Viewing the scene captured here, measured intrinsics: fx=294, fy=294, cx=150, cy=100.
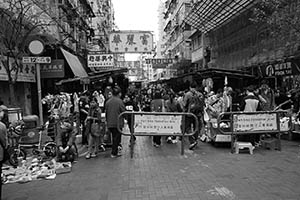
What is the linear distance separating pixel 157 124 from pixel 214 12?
15375 millimetres

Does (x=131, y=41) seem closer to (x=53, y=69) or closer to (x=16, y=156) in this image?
(x=53, y=69)

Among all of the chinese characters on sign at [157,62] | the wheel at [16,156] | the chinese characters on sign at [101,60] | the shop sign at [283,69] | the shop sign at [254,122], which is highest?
the chinese characters on sign at [157,62]

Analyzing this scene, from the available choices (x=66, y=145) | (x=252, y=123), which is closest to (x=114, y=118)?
(x=66, y=145)

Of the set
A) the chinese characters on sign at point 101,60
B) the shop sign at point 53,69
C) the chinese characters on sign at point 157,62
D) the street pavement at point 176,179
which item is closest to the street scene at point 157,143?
the street pavement at point 176,179

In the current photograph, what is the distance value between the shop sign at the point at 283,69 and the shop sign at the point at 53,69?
11213mm

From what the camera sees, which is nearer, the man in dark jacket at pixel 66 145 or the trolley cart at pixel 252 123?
the man in dark jacket at pixel 66 145

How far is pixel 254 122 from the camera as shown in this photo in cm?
809

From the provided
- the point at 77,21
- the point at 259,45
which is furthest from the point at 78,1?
the point at 259,45

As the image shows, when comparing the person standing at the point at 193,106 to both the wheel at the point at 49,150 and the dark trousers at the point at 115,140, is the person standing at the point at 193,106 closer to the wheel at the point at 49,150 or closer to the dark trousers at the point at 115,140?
the dark trousers at the point at 115,140

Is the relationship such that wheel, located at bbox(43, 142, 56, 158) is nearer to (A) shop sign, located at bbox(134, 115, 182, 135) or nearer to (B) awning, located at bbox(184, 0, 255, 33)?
(A) shop sign, located at bbox(134, 115, 182, 135)

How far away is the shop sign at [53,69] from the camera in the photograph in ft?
55.7

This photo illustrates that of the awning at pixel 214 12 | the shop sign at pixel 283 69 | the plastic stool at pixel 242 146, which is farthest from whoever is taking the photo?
the awning at pixel 214 12

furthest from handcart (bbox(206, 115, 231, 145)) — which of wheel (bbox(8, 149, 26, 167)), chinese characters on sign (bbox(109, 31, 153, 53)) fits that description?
chinese characters on sign (bbox(109, 31, 153, 53))

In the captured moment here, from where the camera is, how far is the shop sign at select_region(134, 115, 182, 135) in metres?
7.96
